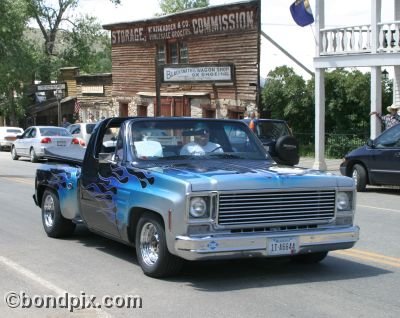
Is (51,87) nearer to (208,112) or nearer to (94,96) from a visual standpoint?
(94,96)

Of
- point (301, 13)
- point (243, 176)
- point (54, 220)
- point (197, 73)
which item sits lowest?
point (54, 220)

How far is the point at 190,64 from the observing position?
3008cm

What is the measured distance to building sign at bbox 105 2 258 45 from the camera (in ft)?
90.3

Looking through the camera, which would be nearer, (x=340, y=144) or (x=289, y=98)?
(x=340, y=144)

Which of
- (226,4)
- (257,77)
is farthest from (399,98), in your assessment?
(226,4)

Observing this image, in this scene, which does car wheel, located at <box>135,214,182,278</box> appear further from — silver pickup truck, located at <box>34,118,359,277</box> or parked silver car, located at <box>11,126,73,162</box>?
parked silver car, located at <box>11,126,73,162</box>

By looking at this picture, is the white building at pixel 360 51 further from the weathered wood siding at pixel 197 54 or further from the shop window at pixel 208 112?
the shop window at pixel 208 112

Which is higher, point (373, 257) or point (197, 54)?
point (197, 54)

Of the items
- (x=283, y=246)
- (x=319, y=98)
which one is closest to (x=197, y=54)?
(x=319, y=98)

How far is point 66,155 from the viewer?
30.5 ft

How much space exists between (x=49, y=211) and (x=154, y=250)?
120 inches

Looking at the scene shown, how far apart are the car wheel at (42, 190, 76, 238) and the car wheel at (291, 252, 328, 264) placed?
3.27 metres

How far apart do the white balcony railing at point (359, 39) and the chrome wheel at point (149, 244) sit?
1444cm

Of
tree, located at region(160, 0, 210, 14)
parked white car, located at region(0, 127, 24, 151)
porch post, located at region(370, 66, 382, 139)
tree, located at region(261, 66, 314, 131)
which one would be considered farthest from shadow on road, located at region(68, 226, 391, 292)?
tree, located at region(160, 0, 210, 14)
